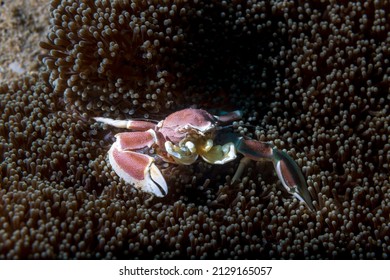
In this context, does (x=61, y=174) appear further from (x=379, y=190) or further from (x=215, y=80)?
(x=379, y=190)

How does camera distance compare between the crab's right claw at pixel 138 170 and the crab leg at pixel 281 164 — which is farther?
the crab leg at pixel 281 164

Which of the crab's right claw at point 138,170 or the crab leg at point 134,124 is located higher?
the crab leg at point 134,124

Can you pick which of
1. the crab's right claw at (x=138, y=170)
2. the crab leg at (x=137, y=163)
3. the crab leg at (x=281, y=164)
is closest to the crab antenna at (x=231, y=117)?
the crab leg at (x=281, y=164)

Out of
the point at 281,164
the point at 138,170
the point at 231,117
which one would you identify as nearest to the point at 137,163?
the point at 138,170

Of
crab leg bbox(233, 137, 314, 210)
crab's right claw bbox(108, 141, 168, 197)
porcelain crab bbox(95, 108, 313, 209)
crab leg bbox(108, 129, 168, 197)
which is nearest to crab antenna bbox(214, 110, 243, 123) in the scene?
porcelain crab bbox(95, 108, 313, 209)

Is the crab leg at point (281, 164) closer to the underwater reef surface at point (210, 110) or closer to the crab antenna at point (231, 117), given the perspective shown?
the underwater reef surface at point (210, 110)

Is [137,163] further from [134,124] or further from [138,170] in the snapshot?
[134,124]

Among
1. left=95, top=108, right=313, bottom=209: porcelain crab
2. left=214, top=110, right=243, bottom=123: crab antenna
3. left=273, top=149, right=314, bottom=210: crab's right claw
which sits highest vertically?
left=214, top=110, right=243, bottom=123: crab antenna

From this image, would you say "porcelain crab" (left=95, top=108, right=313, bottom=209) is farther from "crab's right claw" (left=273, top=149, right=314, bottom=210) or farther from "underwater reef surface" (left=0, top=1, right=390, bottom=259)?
"underwater reef surface" (left=0, top=1, right=390, bottom=259)

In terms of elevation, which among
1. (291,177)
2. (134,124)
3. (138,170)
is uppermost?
(134,124)
